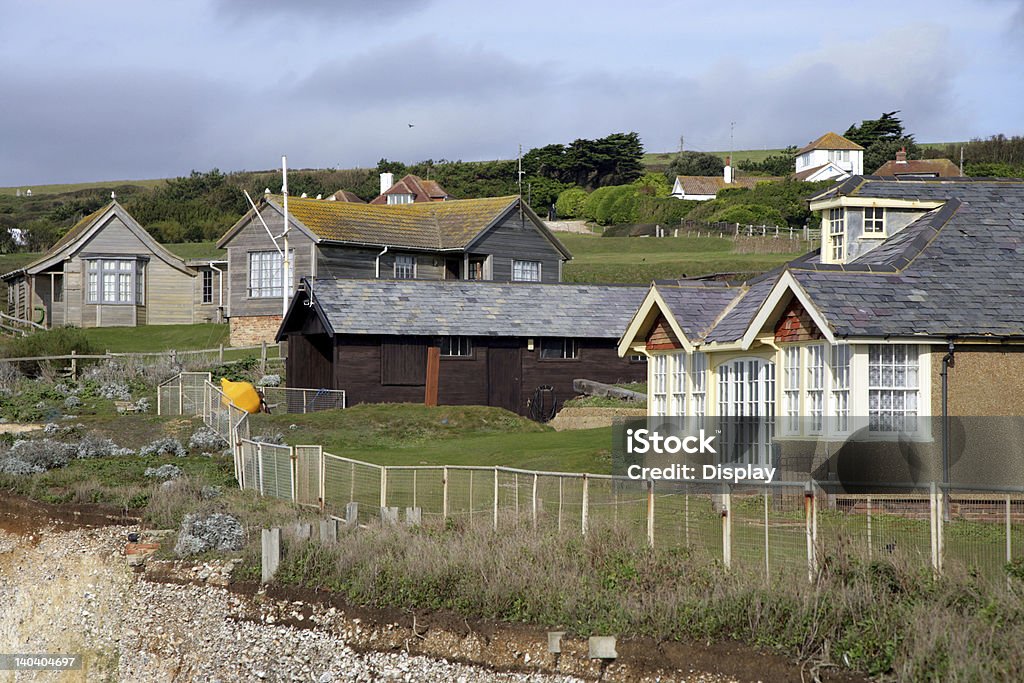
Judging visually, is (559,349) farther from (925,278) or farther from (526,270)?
(925,278)

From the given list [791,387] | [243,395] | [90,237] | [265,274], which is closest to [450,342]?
[243,395]

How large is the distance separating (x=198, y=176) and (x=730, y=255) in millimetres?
78479

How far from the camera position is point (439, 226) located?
55875 mm

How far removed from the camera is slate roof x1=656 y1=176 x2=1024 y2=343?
20.9m

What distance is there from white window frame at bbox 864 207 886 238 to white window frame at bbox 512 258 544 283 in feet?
95.4

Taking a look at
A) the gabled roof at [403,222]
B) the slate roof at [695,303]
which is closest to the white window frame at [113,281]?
the gabled roof at [403,222]

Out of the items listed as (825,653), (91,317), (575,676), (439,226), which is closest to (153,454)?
(575,676)

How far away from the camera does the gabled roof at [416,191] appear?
98875 mm

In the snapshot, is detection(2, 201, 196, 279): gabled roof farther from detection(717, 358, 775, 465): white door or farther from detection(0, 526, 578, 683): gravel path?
detection(717, 358, 775, 465): white door

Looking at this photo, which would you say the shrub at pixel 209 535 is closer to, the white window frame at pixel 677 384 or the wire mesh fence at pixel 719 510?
the wire mesh fence at pixel 719 510

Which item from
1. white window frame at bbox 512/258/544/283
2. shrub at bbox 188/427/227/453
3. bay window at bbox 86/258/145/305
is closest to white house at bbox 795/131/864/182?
white window frame at bbox 512/258/544/283

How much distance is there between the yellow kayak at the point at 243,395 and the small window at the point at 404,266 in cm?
1515

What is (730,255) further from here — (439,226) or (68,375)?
(68,375)

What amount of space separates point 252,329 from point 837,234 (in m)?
32.0
